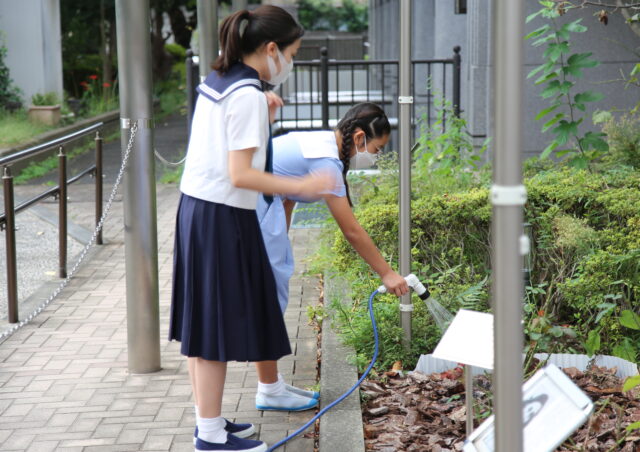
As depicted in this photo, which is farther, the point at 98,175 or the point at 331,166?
the point at 98,175

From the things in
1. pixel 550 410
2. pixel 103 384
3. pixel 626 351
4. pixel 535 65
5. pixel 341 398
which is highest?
pixel 535 65

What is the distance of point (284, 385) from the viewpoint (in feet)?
13.6

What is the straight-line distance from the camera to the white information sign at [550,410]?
2221 mm

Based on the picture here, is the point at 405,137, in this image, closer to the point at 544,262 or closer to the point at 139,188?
the point at 544,262

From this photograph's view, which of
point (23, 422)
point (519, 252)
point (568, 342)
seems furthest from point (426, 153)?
point (519, 252)

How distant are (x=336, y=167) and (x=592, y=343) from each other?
150 centimetres

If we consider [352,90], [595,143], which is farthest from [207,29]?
[595,143]

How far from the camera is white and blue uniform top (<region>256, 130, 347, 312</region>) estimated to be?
4000mm

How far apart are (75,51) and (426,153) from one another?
1605 centimetres

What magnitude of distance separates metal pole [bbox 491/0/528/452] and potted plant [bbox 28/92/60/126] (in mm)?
15014

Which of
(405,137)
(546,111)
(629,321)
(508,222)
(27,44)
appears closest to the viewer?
(508,222)

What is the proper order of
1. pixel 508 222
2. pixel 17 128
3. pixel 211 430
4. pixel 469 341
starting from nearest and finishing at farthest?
pixel 508 222, pixel 469 341, pixel 211 430, pixel 17 128

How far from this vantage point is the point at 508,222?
6.24 feet

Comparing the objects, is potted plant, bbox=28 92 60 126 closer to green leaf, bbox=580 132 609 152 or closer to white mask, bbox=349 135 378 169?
green leaf, bbox=580 132 609 152
